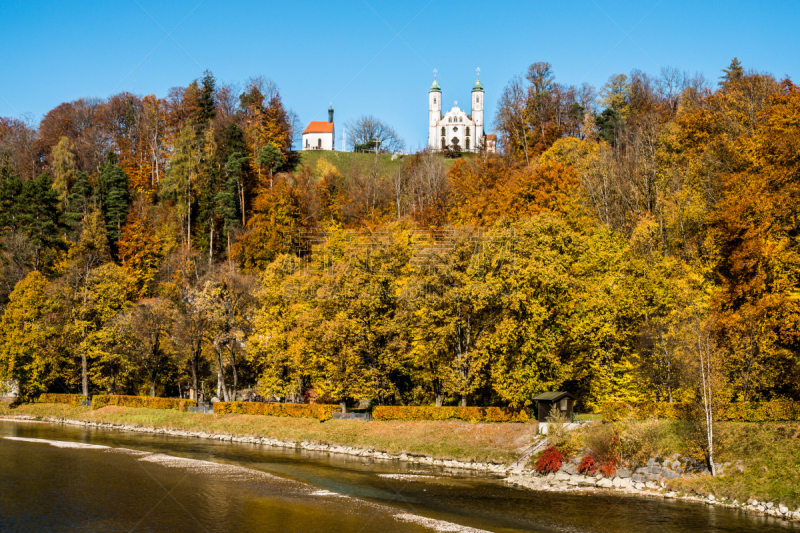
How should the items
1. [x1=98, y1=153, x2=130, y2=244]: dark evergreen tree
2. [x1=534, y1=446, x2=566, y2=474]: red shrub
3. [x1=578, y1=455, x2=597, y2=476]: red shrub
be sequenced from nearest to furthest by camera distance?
1. [x1=578, y1=455, x2=597, y2=476]: red shrub
2. [x1=534, y1=446, x2=566, y2=474]: red shrub
3. [x1=98, y1=153, x2=130, y2=244]: dark evergreen tree

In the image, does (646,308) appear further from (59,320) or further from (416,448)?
(59,320)

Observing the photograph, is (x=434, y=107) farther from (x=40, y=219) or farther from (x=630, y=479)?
(x=630, y=479)

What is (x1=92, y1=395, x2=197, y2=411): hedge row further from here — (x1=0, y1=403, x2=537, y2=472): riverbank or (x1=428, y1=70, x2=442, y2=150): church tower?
(x1=428, y1=70, x2=442, y2=150): church tower

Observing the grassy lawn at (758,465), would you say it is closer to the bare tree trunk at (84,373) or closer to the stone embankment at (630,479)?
the stone embankment at (630,479)

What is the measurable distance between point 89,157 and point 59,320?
48863 mm

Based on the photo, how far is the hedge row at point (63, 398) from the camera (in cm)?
5909

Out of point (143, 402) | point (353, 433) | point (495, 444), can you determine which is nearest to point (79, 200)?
point (143, 402)

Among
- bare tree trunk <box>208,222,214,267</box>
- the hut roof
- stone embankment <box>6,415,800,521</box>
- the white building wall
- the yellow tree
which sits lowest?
stone embankment <box>6,415,800,521</box>

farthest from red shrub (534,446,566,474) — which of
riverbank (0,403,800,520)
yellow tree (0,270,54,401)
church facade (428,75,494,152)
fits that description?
church facade (428,75,494,152)

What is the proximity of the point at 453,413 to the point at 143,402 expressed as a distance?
99.2 feet

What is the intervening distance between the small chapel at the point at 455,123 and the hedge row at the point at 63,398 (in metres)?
101

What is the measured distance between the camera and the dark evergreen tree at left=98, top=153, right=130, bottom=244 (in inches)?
3270

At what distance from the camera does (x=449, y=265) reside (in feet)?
145

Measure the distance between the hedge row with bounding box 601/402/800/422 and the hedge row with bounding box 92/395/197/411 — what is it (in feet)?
116
